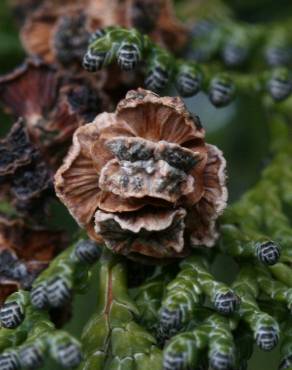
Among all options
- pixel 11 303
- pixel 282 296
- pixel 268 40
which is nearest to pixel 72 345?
pixel 11 303

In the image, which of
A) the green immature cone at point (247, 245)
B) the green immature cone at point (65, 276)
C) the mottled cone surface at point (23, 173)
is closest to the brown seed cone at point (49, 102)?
the mottled cone surface at point (23, 173)

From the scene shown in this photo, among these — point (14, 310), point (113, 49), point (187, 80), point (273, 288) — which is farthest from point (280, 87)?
point (14, 310)

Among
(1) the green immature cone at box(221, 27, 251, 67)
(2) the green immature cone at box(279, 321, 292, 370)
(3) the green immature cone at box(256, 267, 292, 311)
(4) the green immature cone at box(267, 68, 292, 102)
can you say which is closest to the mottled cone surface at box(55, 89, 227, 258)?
(3) the green immature cone at box(256, 267, 292, 311)

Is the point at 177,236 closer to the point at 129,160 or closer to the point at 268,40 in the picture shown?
the point at 129,160

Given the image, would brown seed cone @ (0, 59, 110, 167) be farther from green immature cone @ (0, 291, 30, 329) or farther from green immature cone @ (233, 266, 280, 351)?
green immature cone @ (233, 266, 280, 351)

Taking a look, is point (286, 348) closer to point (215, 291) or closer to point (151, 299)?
point (215, 291)

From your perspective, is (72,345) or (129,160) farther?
(129,160)

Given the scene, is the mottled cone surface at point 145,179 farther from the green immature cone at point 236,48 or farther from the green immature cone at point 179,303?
the green immature cone at point 236,48
